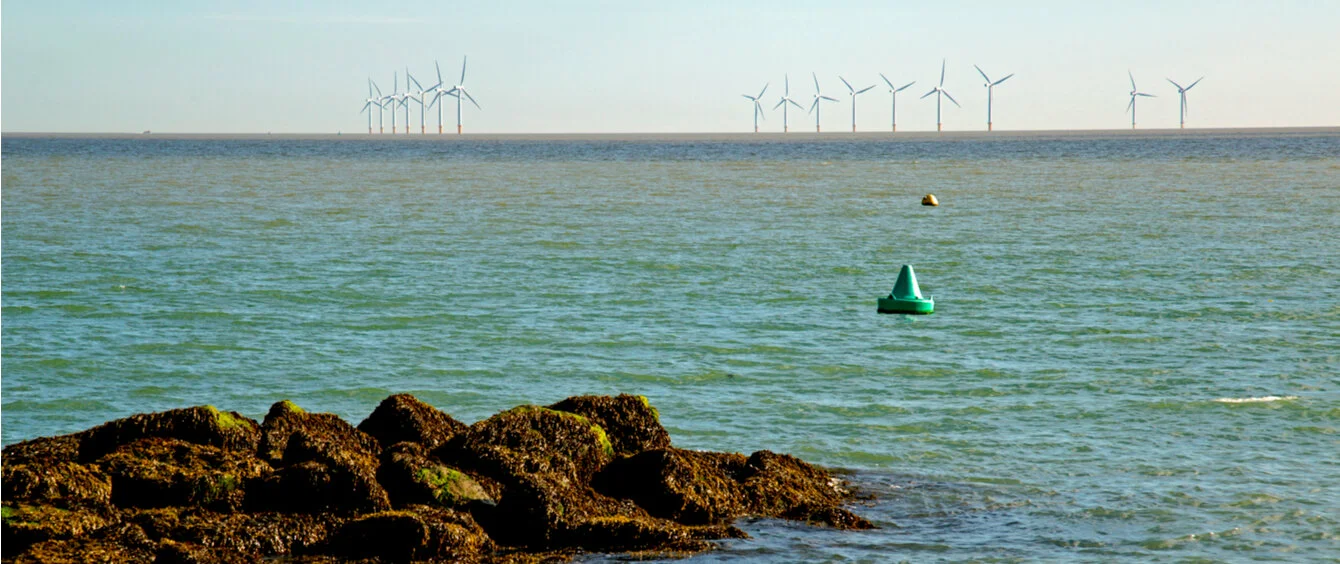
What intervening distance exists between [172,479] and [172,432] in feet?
4.86

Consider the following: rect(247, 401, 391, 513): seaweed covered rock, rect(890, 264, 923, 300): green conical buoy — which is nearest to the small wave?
rect(890, 264, 923, 300): green conical buoy

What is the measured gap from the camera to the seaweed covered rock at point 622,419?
1869 cm

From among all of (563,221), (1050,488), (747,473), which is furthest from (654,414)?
(563,221)

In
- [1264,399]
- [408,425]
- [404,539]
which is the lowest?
[1264,399]

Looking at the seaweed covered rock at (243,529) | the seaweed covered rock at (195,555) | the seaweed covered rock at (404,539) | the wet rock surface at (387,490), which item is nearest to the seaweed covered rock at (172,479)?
the wet rock surface at (387,490)

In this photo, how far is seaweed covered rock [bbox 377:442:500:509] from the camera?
1611cm

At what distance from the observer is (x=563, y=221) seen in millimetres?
69750

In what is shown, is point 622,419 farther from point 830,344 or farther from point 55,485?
point 830,344

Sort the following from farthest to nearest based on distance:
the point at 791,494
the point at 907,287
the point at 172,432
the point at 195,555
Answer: the point at 907,287
the point at 791,494
the point at 172,432
the point at 195,555

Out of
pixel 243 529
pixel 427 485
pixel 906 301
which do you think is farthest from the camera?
Answer: pixel 906 301

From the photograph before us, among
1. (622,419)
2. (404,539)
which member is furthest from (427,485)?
(622,419)

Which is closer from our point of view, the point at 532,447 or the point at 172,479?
the point at 172,479

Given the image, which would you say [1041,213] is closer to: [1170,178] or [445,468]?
[1170,178]

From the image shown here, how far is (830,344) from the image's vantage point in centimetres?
3231
